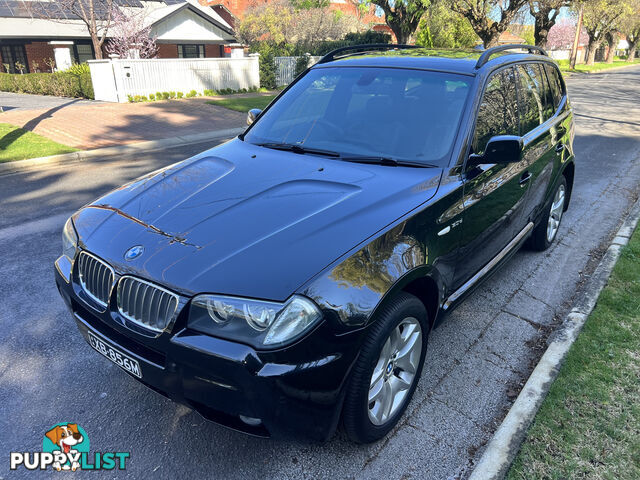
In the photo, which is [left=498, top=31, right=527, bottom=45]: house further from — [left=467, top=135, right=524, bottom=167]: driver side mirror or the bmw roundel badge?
the bmw roundel badge

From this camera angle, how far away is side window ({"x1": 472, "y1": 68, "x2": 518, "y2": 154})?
129 inches

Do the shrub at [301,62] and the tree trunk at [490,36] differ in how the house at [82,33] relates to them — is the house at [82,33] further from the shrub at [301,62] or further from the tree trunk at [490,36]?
the tree trunk at [490,36]

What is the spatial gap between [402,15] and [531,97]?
2365 cm

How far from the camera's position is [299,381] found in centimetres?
203

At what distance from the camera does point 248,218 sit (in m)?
2.50

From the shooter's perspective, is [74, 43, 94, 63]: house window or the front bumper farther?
[74, 43, 94, 63]: house window

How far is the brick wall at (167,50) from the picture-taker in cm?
3327

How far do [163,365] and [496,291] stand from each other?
3208mm

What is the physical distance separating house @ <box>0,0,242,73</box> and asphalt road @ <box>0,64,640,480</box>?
26364 millimetres

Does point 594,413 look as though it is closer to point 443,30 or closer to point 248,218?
point 248,218

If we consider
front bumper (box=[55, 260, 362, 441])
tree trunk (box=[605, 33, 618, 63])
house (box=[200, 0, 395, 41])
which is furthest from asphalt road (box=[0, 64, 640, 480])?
tree trunk (box=[605, 33, 618, 63])

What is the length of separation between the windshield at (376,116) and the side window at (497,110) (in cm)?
19

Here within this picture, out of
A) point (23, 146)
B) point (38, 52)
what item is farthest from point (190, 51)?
point (23, 146)

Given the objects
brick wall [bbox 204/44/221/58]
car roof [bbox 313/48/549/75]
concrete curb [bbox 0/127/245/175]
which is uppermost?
brick wall [bbox 204/44/221/58]
